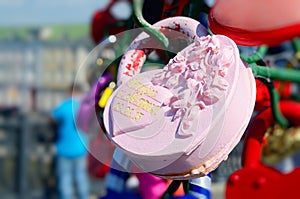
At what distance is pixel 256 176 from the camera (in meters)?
1.72

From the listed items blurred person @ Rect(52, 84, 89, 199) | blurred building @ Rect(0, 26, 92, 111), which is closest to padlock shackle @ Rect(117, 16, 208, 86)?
blurred person @ Rect(52, 84, 89, 199)

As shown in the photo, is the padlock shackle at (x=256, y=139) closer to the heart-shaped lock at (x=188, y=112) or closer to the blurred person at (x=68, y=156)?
the heart-shaped lock at (x=188, y=112)

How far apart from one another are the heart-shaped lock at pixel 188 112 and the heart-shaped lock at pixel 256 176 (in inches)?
17.7

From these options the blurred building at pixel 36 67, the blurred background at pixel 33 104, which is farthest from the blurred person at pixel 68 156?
the blurred building at pixel 36 67

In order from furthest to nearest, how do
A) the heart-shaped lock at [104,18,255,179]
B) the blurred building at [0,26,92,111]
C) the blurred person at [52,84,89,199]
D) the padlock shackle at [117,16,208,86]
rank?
the blurred building at [0,26,92,111] → the blurred person at [52,84,89,199] → the padlock shackle at [117,16,208,86] → the heart-shaped lock at [104,18,255,179]

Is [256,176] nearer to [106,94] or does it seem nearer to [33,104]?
[106,94]

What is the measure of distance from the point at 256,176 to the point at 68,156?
2.50 metres

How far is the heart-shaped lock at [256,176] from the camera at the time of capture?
5.54 ft

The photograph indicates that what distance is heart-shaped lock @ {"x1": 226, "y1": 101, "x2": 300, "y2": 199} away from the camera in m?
1.69

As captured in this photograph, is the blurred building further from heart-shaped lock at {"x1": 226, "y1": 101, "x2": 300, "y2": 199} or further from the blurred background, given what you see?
heart-shaped lock at {"x1": 226, "y1": 101, "x2": 300, "y2": 199}

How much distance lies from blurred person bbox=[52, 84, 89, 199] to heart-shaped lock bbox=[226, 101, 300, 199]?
2.29 m

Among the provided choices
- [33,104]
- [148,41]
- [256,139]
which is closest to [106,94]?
[148,41]

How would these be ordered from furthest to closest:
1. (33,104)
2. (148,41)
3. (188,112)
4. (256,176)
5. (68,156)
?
(33,104) → (68,156) → (256,176) → (148,41) → (188,112)

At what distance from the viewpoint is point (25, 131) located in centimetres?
434
